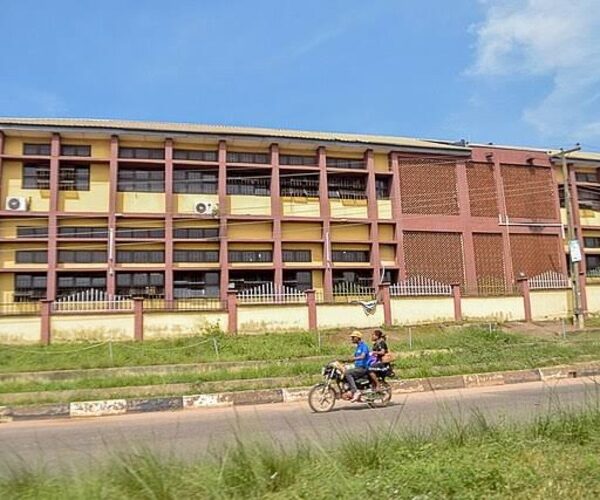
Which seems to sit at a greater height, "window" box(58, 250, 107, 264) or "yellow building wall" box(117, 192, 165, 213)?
"yellow building wall" box(117, 192, 165, 213)

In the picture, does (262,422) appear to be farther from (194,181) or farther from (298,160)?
(298,160)

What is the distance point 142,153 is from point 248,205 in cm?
572

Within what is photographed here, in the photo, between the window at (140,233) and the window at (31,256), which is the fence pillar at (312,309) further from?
the window at (31,256)

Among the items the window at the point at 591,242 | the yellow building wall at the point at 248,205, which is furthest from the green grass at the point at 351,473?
Answer: the window at the point at 591,242

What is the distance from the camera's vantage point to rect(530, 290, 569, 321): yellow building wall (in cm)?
2806

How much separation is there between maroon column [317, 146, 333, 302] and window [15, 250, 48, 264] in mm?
13104

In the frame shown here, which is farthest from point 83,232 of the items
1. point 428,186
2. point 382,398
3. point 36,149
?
point 382,398

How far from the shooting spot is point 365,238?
30219 mm

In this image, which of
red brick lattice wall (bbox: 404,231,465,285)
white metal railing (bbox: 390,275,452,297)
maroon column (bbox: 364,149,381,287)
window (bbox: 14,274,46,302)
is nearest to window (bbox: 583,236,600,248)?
red brick lattice wall (bbox: 404,231,465,285)

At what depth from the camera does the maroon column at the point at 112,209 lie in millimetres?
26359

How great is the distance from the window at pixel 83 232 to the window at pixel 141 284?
2075 millimetres

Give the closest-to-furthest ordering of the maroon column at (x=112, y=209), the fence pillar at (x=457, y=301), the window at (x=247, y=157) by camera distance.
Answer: the fence pillar at (x=457, y=301) → the maroon column at (x=112, y=209) → the window at (x=247, y=157)

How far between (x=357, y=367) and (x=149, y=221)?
1820cm

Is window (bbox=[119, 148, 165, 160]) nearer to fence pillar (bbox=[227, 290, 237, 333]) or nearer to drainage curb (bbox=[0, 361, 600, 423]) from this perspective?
fence pillar (bbox=[227, 290, 237, 333])
